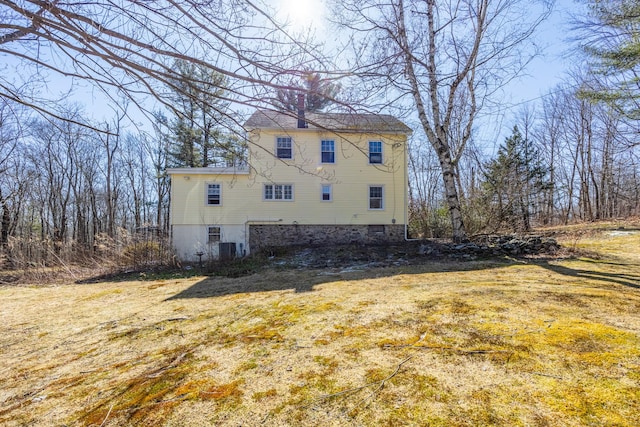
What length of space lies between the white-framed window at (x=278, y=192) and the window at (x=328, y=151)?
2110mm

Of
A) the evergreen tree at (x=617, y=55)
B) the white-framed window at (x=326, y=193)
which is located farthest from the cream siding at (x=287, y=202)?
the evergreen tree at (x=617, y=55)

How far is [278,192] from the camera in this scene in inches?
532

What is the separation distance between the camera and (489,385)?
1.42 m

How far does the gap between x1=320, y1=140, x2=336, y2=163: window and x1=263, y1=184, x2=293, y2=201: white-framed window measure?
2.11m

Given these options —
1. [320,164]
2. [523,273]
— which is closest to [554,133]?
[320,164]

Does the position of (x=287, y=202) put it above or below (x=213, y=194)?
below

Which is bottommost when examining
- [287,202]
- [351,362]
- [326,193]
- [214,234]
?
[351,362]

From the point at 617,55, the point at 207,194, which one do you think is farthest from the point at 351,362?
the point at 207,194

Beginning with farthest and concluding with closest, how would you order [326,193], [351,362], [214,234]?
1. [326,193]
2. [214,234]
3. [351,362]

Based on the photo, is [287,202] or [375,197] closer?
[287,202]

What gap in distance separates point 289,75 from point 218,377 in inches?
86.8

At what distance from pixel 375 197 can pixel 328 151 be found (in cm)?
309

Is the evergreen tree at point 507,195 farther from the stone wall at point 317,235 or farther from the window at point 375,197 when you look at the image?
the window at point 375,197

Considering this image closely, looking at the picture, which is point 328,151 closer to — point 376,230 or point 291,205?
point 291,205
